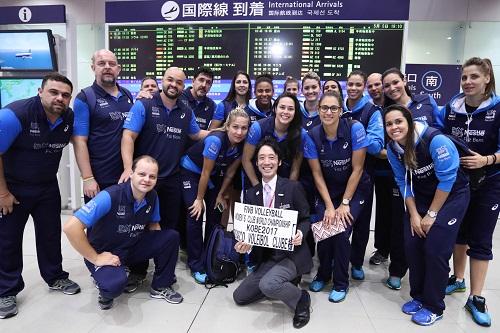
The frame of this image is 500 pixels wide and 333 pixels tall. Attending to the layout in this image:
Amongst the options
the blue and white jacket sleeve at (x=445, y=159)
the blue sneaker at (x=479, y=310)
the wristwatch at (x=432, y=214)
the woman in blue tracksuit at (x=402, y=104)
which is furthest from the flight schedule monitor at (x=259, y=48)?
the blue sneaker at (x=479, y=310)

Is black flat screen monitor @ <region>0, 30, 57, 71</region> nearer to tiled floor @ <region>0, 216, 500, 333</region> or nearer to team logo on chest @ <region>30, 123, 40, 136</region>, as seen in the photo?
team logo on chest @ <region>30, 123, 40, 136</region>

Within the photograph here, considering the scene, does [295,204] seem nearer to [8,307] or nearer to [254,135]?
[254,135]

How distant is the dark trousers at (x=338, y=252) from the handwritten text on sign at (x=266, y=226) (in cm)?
39

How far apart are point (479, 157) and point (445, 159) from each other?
329mm

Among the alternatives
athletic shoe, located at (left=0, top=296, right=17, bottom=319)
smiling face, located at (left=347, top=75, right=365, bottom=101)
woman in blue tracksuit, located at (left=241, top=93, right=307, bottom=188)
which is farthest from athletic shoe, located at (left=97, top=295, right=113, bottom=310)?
smiling face, located at (left=347, top=75, right=365, bottom=101)

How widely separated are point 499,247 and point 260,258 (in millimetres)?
2976

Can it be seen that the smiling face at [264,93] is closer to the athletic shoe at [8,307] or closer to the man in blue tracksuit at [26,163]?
the man in blue tracksuit at [26,163]

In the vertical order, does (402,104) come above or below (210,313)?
above

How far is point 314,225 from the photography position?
2689 mm

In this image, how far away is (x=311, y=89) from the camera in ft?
9.71

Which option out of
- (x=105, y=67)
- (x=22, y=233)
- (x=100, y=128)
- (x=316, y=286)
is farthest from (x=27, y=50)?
(x=316, y=286)

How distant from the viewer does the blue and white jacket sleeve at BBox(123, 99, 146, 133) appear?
2673 mm

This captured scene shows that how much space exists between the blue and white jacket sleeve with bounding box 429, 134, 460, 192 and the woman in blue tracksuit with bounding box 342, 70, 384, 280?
0.62 meters

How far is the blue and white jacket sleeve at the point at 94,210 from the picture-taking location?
2.19 metres
